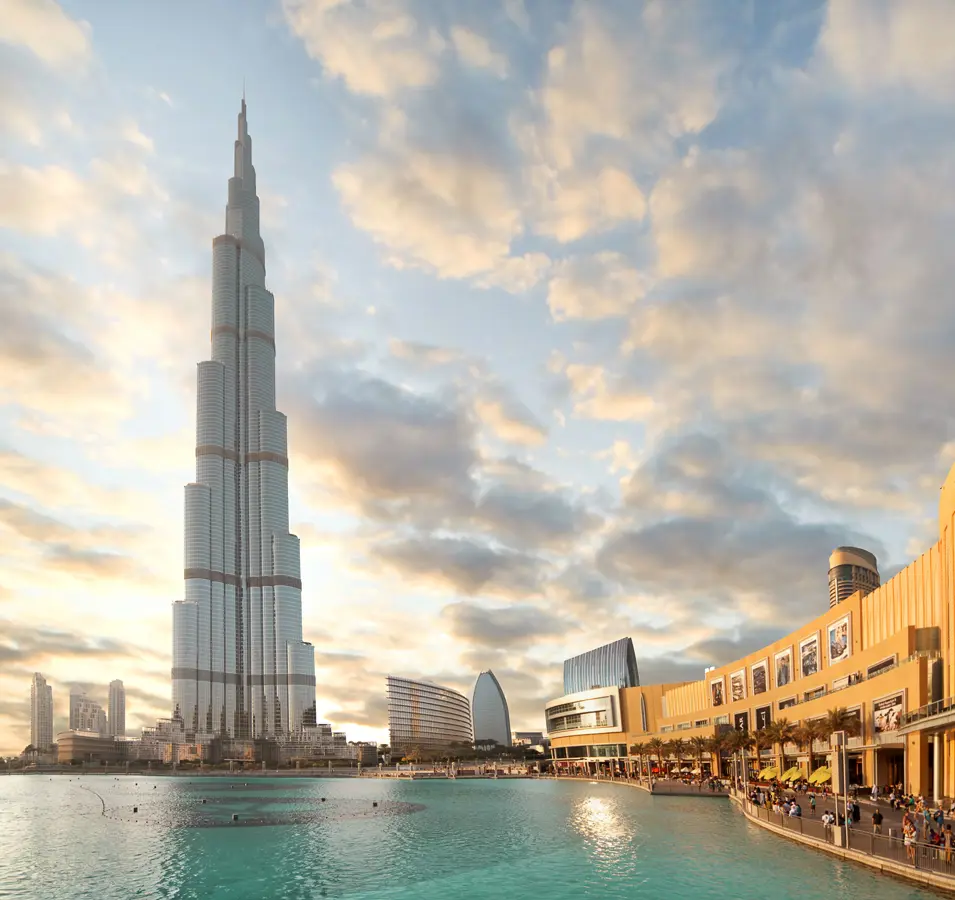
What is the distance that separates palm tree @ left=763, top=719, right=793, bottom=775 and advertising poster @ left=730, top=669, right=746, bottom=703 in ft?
84.2

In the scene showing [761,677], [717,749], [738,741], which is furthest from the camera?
[717,749]

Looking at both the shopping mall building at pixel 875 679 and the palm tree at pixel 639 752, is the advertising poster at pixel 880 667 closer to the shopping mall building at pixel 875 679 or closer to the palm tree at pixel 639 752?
the shopping mall building at pixel 875 679

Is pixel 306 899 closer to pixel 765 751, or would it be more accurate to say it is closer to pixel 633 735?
pixel 765 751

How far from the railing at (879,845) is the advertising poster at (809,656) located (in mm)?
35551

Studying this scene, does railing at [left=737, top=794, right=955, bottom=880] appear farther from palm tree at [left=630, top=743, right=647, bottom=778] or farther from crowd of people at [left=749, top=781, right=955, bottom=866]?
palm tree at [left=630, top=743, right=647, bottom=778]

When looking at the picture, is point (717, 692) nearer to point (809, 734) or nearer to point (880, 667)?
point (809, 734)

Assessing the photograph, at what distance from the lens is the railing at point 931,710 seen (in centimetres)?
4971

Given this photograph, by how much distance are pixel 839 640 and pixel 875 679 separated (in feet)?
53.3

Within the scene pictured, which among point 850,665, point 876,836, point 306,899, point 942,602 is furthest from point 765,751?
point 306,899

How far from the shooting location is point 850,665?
2923 inches

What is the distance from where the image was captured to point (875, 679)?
6481cm

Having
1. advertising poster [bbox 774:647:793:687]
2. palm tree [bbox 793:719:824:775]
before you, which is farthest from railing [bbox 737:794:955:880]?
advertising poster [bbox 774:647:793:687]

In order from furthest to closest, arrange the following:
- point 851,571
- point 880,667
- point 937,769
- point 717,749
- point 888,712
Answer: point 851,571
point 717,749
point 880,667
point 888,712
point 937,769

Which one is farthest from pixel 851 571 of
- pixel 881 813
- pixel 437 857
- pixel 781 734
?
pixel 437 857
